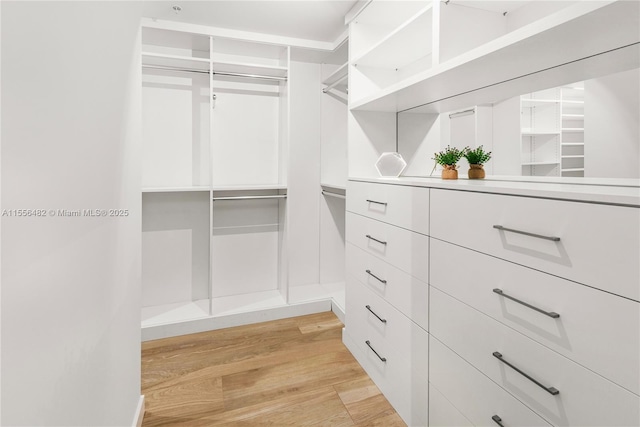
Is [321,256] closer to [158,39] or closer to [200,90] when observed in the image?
[200,90]

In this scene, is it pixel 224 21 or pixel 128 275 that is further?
pixel 224 21

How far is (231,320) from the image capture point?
2627mm

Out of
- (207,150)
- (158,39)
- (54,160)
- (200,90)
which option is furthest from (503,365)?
(158,39)

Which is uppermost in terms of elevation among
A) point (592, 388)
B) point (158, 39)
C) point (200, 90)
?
point (158, 39)

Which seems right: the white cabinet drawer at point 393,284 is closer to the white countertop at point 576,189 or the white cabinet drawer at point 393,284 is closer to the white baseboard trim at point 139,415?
the white countertop at point 576,189

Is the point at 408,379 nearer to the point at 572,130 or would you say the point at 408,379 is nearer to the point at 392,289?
the point at 392,289

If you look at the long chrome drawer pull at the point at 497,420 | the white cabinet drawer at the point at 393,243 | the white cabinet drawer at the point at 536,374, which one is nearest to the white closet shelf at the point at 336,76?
the white cabinet drawer at the point at 393,243

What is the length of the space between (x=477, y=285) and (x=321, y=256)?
2.18 metres

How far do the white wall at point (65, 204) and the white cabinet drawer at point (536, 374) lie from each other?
1.23 metres

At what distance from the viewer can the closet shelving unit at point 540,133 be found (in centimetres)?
135

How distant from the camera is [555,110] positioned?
4.44 ft

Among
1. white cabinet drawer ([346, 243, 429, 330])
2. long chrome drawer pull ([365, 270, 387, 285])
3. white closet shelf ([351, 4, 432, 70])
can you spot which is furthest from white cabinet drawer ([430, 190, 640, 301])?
white closet shelf ([351, 4, 432, 70])

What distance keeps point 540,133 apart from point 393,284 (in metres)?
0.96

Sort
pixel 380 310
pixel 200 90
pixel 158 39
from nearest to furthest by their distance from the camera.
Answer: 1. pixel 380 310
2. pixel 158 39
3. pixel 200 90
